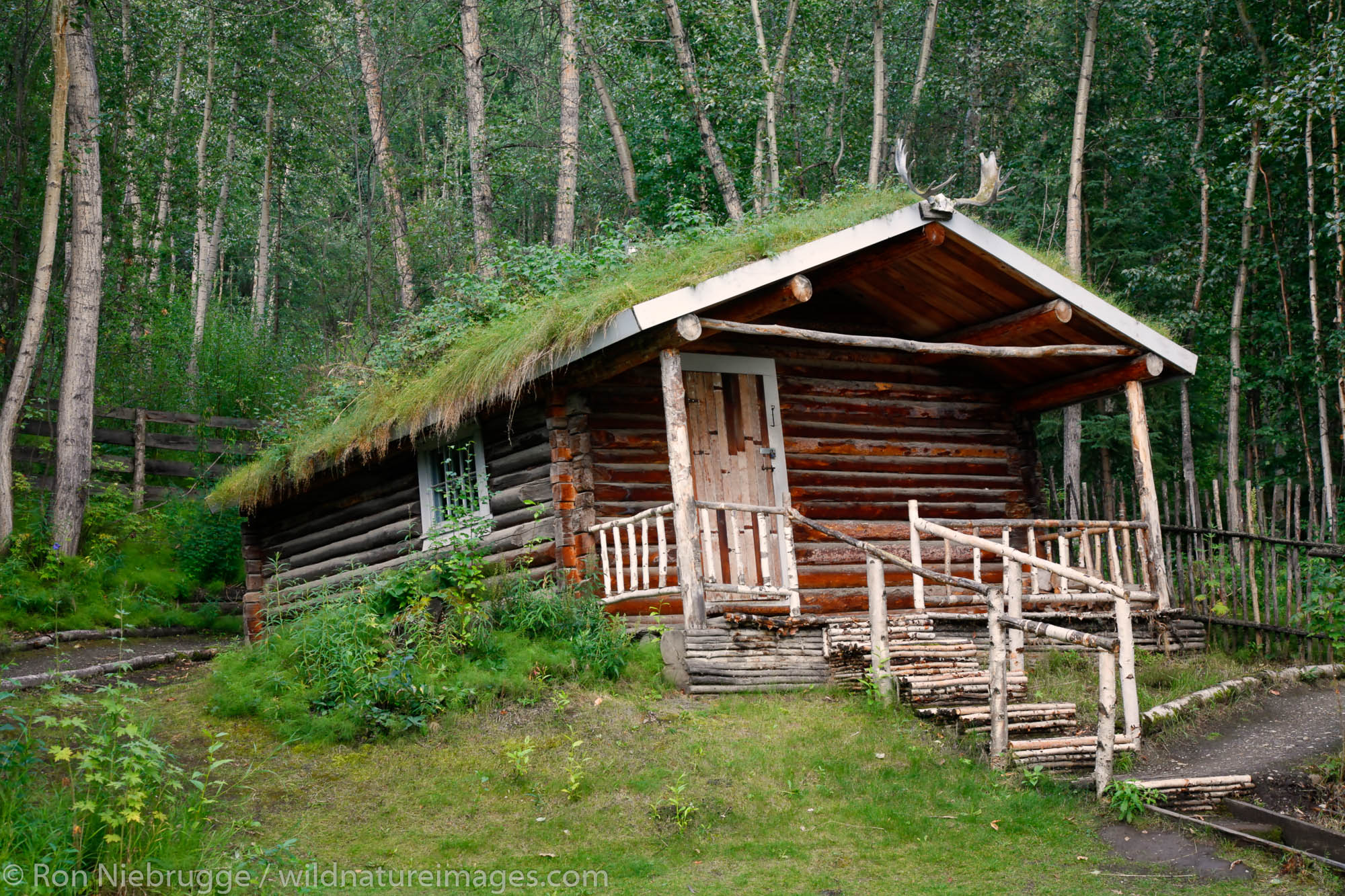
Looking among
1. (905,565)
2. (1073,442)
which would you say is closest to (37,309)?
(905,565)

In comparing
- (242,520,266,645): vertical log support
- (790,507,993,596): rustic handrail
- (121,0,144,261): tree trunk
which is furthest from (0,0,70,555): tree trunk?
(790,507,993,596): rustic handrail

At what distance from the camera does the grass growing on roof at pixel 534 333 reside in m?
9.95

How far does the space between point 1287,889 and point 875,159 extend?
19937mm

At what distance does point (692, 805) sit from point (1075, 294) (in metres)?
7.39

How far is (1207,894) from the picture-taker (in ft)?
18.6

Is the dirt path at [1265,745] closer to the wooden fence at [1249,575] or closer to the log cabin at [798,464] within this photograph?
the log cabin at [798,464]

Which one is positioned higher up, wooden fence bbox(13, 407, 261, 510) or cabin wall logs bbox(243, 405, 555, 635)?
wooden fence bbox(13, 407, 261, 510)

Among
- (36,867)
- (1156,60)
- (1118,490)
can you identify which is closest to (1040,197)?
(1156,60)

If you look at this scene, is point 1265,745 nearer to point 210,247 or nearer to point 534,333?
point 534,333

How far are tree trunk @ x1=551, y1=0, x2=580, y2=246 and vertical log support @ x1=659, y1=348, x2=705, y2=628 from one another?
10510 millimetres

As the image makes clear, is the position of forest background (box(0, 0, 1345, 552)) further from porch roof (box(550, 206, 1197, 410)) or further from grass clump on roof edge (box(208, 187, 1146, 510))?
porch roof (box(550, 206, 1197, 410))

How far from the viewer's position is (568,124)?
20297 mm

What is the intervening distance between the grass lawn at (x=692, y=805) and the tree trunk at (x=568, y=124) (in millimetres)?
13043

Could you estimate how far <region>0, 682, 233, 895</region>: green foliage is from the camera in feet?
17.2
